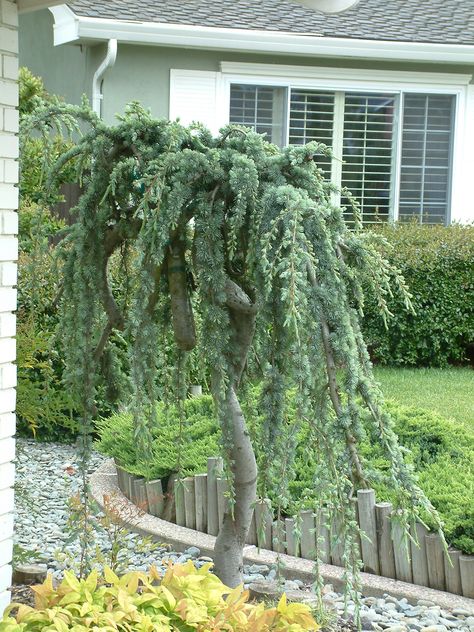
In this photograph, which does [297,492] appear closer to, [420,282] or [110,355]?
[110,355]

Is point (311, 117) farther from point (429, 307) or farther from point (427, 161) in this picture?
point (429, 307)

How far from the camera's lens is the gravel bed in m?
4.77

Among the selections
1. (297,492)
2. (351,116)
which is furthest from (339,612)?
(351,116)

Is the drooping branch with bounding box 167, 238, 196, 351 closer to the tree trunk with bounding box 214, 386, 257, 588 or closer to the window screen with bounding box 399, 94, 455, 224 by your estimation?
the tree trunk with bounding box 214, 386, 257, 588

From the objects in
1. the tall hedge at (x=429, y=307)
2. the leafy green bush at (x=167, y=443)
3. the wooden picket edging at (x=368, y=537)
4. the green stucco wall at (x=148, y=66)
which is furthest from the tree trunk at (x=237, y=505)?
the green stucco wall at (x=148, y=66)

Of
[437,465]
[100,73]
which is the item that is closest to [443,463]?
[437,465]

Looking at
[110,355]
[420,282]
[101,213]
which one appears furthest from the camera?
[420,282]

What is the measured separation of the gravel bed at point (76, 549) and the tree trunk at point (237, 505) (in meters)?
0.29

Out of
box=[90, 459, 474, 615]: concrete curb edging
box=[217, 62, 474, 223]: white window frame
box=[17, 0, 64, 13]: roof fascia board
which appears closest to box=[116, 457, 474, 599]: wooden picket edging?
box=[90, 459, 474, 615]: concrete curb edging

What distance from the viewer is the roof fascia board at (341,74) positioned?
42.4ft

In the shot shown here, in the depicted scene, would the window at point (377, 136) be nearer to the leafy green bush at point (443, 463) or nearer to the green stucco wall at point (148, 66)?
the green stucco wall at point (148, 66)

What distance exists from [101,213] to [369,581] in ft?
7.69

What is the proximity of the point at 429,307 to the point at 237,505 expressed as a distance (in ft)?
23.8

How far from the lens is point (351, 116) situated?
13.6 meters
